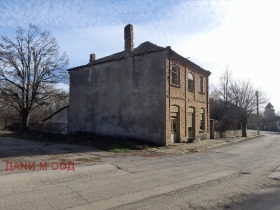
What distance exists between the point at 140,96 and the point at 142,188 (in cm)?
1276

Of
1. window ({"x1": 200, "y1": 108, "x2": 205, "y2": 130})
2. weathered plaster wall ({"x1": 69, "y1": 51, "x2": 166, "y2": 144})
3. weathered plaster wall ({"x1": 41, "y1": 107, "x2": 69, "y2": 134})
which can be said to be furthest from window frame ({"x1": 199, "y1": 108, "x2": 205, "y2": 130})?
weathered plaster wall ({"x1": 41, "y1": 107, "x2": 69, "y2": 134})

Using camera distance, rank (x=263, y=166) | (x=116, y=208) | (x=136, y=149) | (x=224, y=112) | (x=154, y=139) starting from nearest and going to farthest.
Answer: (x=116, y=208)
(x=263, y=166)
(x=136, y=149)
(x=154, y=139)
(x=224, y=112)

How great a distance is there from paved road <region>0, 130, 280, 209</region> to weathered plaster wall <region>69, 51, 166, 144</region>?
8504 millimetres

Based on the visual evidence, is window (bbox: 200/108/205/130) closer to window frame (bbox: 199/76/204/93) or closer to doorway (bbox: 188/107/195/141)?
window frame (bbox: 199/76/204/93)

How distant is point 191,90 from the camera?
2323 centimetres

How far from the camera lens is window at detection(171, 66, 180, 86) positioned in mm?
20322

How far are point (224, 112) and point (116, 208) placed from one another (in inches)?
1260

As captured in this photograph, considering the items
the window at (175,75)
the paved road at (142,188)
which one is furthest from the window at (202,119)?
the paved road at (142,188)

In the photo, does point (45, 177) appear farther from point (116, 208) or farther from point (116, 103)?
point (116, 103)

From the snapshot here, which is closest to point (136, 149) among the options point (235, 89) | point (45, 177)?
point (45, 177)

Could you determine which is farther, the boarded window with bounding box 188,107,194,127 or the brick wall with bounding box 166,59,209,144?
A: the boarded window with bounding box 188,107,194,127

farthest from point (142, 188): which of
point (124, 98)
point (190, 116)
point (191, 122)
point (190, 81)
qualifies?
point (190, 81)

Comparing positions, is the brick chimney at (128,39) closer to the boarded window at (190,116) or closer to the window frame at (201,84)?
the boarded window at (190,116)

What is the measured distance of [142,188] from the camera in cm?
725
